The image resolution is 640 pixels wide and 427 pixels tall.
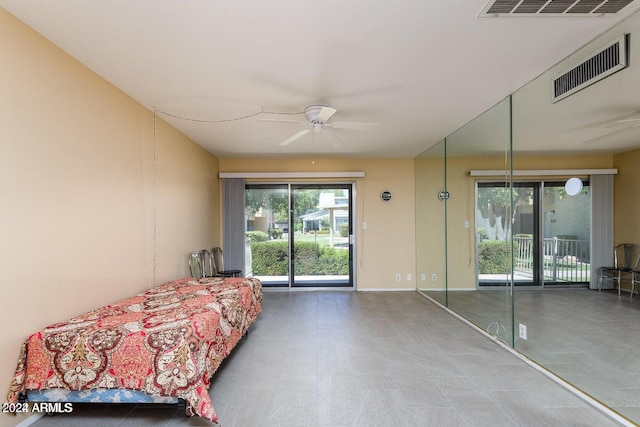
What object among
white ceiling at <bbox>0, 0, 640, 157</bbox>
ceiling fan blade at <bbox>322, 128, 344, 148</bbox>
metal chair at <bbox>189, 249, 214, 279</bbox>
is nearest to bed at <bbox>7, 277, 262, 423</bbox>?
white ceiling at <bbox>0, 0, 640, 157</bbox>

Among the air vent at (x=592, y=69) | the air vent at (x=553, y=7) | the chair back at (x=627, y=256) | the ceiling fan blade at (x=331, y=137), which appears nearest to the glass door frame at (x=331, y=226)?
the ceiling fan blade at (x=331, y=137)

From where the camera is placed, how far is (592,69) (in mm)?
2051

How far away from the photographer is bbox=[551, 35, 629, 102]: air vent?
1.86 meters

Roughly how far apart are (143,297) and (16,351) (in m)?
1.01

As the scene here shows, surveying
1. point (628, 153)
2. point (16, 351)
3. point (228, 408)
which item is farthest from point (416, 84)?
point (16, 351)

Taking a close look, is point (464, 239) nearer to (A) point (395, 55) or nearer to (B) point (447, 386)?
(B) point (447, 386)

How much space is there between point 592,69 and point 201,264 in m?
4.75

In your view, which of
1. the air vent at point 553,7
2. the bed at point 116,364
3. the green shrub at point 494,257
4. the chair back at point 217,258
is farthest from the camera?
the chair back at point 217,258

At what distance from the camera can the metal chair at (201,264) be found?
4254mm

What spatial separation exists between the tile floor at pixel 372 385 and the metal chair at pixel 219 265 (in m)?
1.48

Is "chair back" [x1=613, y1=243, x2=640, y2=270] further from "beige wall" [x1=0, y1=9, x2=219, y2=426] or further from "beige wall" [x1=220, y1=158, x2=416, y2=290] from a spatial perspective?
"beige wall" [x1=0, y1=9, x2=219, y2=426]

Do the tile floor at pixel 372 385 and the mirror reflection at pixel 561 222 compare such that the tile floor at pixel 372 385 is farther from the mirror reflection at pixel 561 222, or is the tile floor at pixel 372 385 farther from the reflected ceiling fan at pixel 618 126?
the reflected ceiling fan at pixel 618 126

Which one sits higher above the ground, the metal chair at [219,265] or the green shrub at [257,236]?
the green shrub at [257,236]

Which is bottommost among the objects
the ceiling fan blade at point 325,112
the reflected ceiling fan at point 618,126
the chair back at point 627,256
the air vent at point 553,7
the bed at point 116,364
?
the bed at point 116,364
